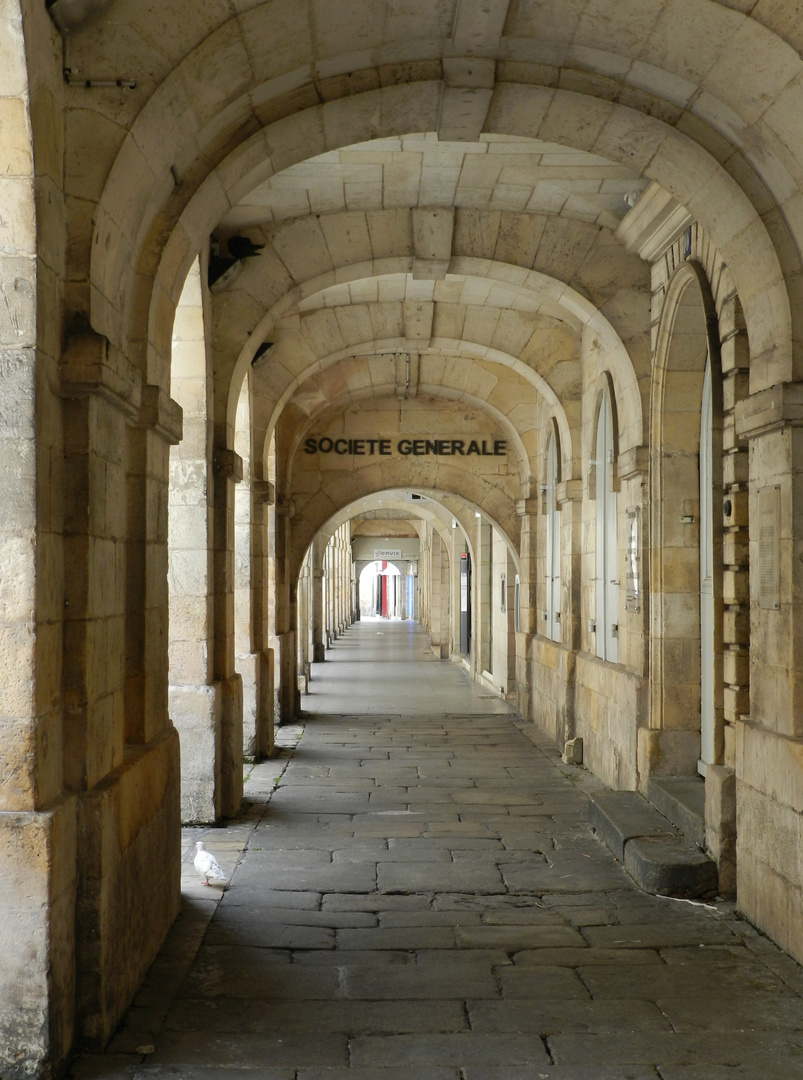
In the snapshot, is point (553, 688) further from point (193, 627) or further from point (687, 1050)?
point (687, 1050)

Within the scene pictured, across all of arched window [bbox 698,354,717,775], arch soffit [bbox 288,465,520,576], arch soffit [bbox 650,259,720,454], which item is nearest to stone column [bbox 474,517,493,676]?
arch soffit [bbox 288,465,520,576]

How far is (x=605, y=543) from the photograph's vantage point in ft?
27.3

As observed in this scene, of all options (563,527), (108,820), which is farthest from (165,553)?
(563,527)

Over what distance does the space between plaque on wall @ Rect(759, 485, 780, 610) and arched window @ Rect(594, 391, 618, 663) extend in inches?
132

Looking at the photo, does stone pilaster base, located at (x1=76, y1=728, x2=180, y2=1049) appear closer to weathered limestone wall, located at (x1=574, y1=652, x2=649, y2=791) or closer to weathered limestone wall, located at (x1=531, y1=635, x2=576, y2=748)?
weathered limestone wall, located at (x1=574, y1=652, x2=649, y2=791)

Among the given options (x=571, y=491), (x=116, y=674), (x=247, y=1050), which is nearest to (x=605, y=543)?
(x=571, y=491)

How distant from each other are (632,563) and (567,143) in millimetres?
3158

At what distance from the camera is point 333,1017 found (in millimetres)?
3604

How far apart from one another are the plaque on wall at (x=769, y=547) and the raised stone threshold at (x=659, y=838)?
1.39m

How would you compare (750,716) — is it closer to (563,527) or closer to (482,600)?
(563,527)

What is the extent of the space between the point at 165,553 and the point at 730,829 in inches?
109

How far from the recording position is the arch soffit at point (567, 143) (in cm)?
429

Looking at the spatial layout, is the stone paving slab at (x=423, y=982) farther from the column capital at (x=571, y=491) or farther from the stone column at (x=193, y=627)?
the column capital at (x=571, y=491)

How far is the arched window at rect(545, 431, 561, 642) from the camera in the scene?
10.4 m
